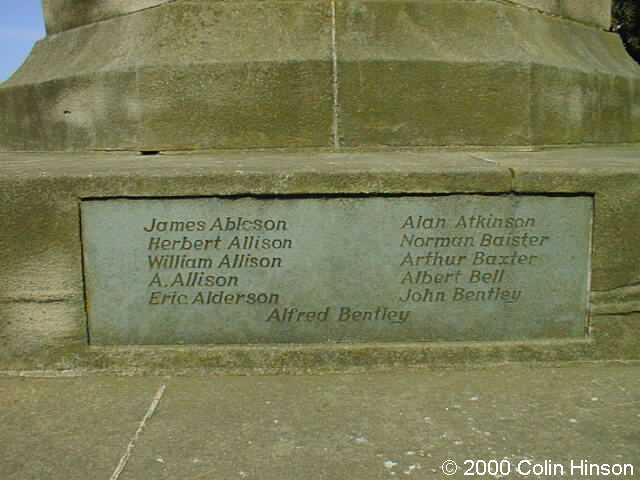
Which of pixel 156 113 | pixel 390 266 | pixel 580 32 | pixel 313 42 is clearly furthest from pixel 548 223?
pixel 580 32

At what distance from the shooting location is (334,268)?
9.59ft

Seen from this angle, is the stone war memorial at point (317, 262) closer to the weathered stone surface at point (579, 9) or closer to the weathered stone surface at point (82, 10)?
the weathered stone surface at point (82, 10)

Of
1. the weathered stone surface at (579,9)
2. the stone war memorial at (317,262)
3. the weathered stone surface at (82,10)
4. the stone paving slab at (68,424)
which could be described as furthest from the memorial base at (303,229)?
the weathered stone surface at (579,9)

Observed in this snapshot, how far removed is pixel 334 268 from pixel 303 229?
24 centimetres

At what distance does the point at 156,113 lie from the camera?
389cm

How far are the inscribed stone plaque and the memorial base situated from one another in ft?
0.09

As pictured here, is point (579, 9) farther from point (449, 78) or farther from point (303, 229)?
point (303, 229)

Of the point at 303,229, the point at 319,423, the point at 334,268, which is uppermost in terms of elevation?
the point at 303,229

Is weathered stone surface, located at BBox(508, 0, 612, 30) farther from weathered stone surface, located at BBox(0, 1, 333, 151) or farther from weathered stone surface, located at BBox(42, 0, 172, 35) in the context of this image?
weathered stone surface, located at BBox(42, 0, 172, 35)

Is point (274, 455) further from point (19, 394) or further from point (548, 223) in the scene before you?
point (548, 223)

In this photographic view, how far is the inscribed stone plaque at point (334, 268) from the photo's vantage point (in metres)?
2.87

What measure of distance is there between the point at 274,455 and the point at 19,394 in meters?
1.27

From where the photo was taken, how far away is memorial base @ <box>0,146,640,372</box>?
111 inches

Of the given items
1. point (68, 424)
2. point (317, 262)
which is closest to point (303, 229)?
point (317, 262)
